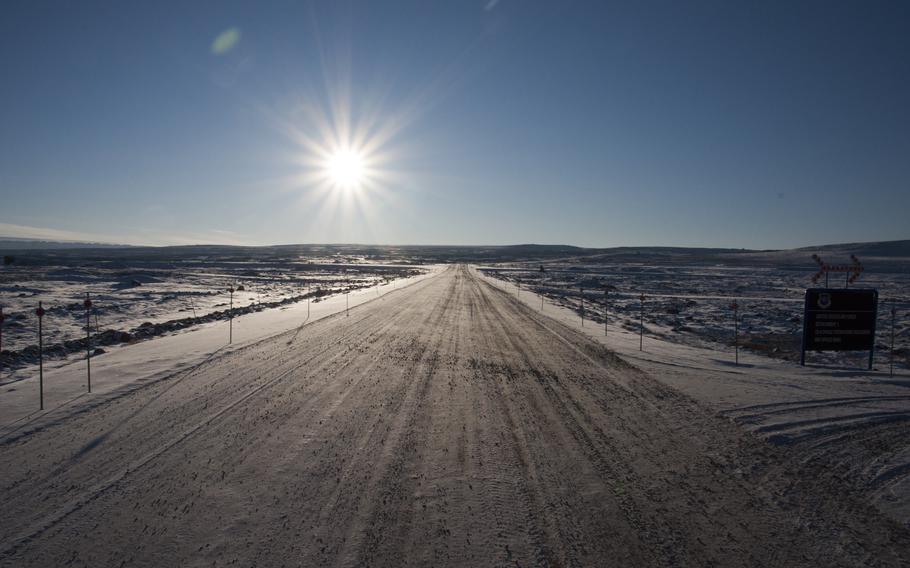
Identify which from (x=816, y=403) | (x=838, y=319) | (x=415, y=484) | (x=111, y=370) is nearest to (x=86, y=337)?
(x=111, y=370)

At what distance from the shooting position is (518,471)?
625 centimetres

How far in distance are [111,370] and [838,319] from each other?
20.5 metres

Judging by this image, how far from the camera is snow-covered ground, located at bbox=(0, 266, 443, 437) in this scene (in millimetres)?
8531

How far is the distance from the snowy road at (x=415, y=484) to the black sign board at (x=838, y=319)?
6.92 meters

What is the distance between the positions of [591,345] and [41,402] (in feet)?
48.0

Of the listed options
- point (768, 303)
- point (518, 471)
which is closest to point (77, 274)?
point (518, 471)

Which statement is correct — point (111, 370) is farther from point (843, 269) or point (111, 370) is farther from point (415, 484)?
point (843, 269)

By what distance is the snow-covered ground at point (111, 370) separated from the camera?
28.0ft

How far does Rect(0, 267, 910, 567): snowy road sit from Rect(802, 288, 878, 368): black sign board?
6.92 meters

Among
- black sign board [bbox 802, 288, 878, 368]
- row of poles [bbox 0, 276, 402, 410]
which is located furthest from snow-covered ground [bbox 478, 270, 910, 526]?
row of poles [bbox 0, 276, 402, 410]

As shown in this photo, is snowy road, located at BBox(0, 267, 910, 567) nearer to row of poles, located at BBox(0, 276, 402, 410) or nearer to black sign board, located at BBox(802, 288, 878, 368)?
row of poles, located at BBox(0, 276, 402, 410)

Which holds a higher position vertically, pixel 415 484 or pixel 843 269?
pixel 843 269

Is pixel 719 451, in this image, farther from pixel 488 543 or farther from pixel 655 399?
pixel 488 543

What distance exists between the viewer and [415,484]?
589 cm
